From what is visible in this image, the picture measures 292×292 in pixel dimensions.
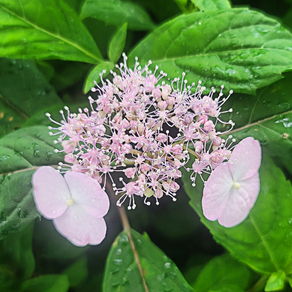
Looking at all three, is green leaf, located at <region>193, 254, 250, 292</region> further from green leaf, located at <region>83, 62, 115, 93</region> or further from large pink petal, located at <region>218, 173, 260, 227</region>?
green leaf, located at <region>83, 62, 115, 93</region>

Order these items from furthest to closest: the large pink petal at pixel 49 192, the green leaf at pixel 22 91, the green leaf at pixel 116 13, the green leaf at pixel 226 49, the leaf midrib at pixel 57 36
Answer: the green leaf at pixel 22 91, the green leaf at pixel 116 13, the leaf midrib at pixel 57 36, the green leaf at pixel 226 49, the large pink petal at pixel 49 192

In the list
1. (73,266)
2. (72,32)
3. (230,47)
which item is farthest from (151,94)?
(73,266)

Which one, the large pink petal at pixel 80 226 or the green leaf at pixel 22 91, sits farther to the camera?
the green leaf at pixel 22 91

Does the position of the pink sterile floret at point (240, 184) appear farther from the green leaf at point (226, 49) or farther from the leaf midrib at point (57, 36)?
the leaf midrib at point (57, 36)

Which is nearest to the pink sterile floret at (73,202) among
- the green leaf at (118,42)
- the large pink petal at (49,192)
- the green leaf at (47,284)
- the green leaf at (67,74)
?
the large pink petal at (49,192)

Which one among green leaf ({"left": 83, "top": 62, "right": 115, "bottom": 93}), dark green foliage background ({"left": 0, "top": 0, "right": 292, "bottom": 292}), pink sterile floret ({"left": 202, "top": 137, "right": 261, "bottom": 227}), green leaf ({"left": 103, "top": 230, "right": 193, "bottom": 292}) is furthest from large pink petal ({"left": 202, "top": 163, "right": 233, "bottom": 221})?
green leaf ({"left": 83, "top": 62, "right": 115, "bottom": 93})

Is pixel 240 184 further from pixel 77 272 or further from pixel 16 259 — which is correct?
pixel 16 259
